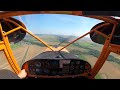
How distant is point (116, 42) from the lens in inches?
184

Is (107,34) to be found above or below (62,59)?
above

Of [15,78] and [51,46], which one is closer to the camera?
Result: [15,78]

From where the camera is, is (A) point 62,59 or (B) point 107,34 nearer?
(A) point 62,59
